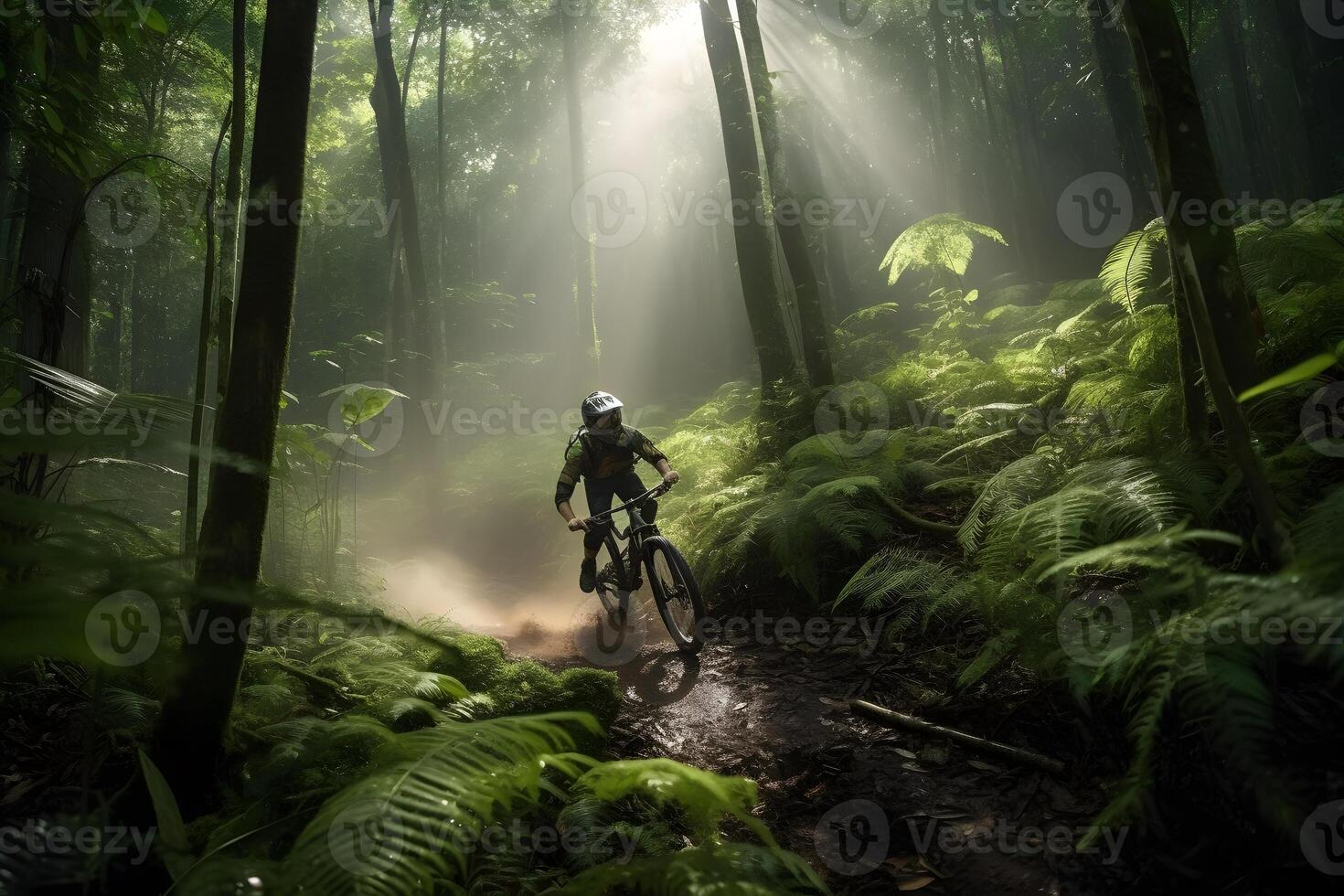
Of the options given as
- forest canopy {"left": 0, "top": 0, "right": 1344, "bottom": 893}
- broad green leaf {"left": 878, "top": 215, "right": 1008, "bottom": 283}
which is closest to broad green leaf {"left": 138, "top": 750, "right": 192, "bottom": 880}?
forest canopy {"left": 0, "top": 0, "right": 1344, "bottom": 893}

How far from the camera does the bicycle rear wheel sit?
6.14 metres

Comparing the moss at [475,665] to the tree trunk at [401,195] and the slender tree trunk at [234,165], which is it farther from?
the tree trunk at [401,195]

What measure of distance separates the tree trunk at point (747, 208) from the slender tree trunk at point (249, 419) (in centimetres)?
655

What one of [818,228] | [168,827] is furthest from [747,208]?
[168,827]

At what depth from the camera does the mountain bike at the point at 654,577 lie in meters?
5.38

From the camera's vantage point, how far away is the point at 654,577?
18.4ft

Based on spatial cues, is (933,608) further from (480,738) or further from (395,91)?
(395,91)

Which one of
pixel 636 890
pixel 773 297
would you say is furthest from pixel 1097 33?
pixel 636 890

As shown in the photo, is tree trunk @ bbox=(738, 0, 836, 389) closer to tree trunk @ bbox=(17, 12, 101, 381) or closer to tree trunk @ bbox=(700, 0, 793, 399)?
tree trunk @ bbox=(700, 0, 793, 399)

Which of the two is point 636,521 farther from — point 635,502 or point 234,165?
point 234,165

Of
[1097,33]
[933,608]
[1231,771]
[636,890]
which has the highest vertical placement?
[1097,33]

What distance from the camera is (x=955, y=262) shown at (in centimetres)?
894

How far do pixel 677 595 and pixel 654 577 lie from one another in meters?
0.24

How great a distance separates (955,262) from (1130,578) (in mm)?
6646
